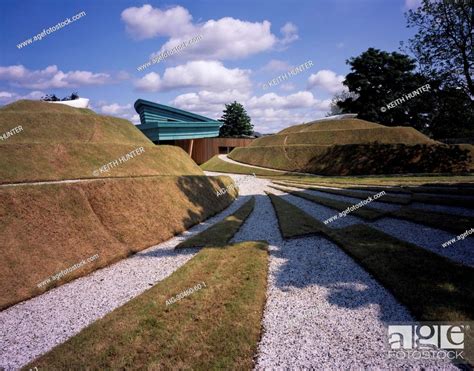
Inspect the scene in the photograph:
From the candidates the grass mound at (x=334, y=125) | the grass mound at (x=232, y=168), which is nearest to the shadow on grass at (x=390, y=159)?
the grass mound at (x=232, y=168)

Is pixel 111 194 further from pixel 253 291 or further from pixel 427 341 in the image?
pixel 427 341

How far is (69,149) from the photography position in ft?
71.5

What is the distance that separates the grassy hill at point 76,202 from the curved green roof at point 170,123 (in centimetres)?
3702

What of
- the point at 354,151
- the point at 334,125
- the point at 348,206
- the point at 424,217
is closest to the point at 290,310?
the point at 424,217

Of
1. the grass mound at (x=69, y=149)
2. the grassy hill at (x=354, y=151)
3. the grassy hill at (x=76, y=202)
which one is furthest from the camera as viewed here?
the grassy hill at (x=354, y=151)

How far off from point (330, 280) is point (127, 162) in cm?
1927

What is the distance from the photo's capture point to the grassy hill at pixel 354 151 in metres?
43.1

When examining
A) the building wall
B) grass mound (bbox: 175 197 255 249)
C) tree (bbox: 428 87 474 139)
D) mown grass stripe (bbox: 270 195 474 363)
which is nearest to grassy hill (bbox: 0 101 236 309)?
grass mound (bbox: 175 197 255 249)

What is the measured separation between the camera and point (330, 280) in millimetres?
10531

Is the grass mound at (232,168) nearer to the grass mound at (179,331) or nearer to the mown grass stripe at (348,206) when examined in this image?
the mown grass stripe at (348,206)

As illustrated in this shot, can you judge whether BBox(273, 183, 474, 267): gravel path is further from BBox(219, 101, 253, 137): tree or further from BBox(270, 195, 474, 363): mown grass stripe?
BBox(219, 101, 253, 137): tree

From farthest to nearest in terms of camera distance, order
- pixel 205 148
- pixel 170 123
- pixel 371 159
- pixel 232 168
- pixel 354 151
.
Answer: pixel 205 148 → pixel 170 123 → pixel 232 168 → pixel 354 151 → pixel 371 159

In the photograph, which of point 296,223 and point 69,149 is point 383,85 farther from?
point 69,149

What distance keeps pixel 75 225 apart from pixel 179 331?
28.9ft
